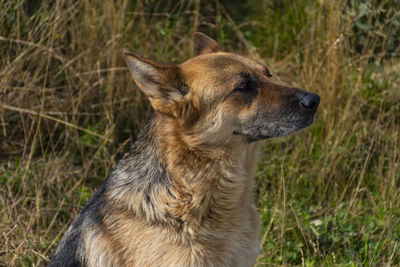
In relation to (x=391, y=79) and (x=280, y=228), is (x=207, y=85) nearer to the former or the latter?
(x=280, y=228)

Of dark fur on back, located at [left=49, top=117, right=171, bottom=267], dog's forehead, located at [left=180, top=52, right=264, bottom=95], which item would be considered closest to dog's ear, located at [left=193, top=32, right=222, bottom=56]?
dog's forehead, located at [left=180, top=52, right=264, bottom=95]

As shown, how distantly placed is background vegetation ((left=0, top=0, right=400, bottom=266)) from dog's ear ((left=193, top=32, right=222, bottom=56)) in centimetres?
118

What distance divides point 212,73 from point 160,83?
34cm

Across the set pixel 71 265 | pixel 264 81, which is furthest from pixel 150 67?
pixel 71 265

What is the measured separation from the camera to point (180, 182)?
3818mm

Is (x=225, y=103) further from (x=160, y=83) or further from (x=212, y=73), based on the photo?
(x=160, y=83)

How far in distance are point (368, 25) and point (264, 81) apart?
9.29 feet

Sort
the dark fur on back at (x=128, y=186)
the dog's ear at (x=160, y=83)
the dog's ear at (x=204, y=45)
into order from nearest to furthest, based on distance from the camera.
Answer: the dog's ear at (x=160, y=83), the dark fur on back at (x=128, y=186), the dog's ear at (x=204, y=45)

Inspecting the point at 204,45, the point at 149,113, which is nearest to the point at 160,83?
the point at 204,45

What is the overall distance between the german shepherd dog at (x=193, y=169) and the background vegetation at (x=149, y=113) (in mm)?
1045

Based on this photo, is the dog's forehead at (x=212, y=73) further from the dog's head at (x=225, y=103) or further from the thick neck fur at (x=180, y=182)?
the thick neck fur at (x=180, y=182)

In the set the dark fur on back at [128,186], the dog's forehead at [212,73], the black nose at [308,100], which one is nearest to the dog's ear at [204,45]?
the dog's forehead at [212,73]

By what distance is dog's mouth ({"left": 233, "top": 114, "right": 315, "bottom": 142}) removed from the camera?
386 cm

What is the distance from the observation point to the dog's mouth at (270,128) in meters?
3.86
